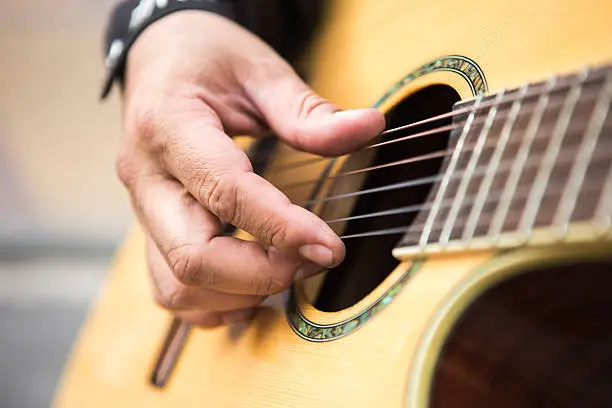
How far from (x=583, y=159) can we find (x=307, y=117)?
31 cm

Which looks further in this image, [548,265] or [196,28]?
[196,28]

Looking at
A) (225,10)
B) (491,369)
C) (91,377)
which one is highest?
(225,10)

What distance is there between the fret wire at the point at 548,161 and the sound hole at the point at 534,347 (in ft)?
0.13

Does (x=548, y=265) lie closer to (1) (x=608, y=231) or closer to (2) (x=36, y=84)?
(1) (x=608, y=231)

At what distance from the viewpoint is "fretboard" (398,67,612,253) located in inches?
14.4

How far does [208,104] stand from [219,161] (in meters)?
0.12

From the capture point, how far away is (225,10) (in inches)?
32.0

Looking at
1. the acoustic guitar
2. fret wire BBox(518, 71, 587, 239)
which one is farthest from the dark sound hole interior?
fret wire BBox(518, 71, 587, 239)

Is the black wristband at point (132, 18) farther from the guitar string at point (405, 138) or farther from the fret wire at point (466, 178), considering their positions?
the fret wire at point (466, 178)

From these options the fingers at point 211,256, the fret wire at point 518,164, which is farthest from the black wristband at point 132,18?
the fret wire at point 518,164

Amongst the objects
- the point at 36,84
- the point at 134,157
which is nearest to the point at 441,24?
the point at 134,157

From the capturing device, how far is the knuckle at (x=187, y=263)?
605 millimetres

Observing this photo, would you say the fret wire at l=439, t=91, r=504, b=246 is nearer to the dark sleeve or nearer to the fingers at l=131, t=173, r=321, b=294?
the fingers at l=131, t=173, r=321, b=294

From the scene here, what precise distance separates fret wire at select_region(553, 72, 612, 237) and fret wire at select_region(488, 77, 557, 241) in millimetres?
41
